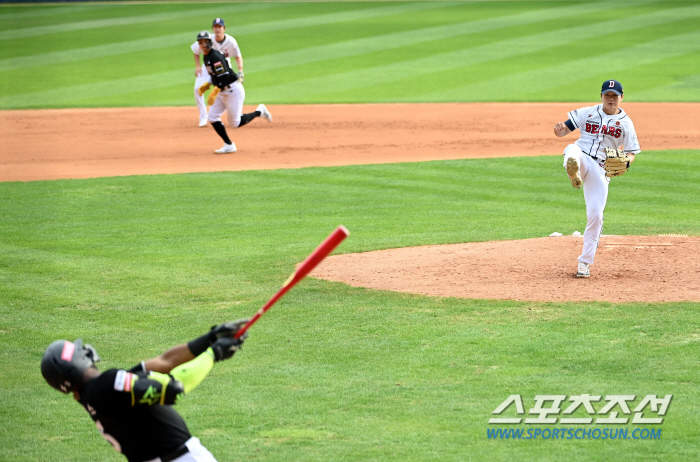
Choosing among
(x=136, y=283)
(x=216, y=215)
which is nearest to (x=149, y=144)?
(x=216, y=215)

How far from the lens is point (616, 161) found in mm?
8633

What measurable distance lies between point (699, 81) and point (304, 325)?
22293 millimetres

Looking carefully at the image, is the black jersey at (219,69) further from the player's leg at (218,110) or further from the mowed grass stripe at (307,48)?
the mowed grass stripe at (307,48)

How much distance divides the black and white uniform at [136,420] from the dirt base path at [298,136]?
12457mm

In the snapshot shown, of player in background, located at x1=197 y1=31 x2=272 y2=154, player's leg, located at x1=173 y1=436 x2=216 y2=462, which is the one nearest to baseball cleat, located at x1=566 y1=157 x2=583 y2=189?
player's leg, located at x1=173 y1=436 x2=216 y2=462

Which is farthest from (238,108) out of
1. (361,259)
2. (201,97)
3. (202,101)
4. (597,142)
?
(597,142)

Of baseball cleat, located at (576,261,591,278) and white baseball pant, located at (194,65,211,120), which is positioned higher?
white baseball pant, located at (194,65,211,120)

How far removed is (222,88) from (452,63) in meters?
14.8

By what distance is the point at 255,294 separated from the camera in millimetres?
8836

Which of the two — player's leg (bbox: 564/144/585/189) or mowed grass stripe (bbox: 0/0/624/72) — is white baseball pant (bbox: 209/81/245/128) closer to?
player's leg (bbox: 564/144/585/189)

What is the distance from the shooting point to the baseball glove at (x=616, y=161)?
8.62 m

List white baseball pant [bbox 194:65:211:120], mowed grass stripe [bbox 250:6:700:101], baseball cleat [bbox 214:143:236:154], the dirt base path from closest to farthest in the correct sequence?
the dirt base path
baseball cleat [bbox 214:143:236:154]
white baseball pant [bbox 194:65:211:120]
mowed grass stripe [bbox 250:6:700:101]

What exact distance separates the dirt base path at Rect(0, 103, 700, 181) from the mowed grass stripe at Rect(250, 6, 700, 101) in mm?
2006

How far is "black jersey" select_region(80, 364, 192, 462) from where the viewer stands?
4.13m
